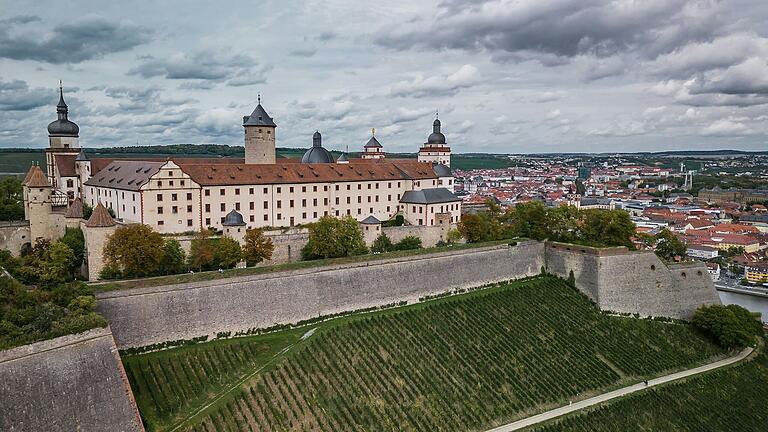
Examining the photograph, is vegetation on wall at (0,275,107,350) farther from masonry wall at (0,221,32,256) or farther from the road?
the road

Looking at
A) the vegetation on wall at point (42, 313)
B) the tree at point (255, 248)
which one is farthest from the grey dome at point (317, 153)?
the vegetation on wall at point (42, 313)

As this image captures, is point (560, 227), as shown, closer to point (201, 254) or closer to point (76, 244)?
point (201, 254)

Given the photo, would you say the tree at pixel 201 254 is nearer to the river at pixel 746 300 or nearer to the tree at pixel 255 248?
the tree at pixel 255 248

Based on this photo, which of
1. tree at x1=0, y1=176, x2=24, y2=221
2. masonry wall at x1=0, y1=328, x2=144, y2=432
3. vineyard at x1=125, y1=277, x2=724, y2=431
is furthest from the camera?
tree at x1=0, y1=176, x2=24, y2=221

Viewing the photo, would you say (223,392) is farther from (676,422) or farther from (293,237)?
(676,422)

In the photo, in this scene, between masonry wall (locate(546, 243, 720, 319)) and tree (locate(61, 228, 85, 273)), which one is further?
masonry wall (locate(546, 243, 720, 319))

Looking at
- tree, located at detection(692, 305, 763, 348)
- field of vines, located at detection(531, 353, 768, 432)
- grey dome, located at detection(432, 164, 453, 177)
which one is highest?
grey dome, located at detection(432, 164, 453, 177)

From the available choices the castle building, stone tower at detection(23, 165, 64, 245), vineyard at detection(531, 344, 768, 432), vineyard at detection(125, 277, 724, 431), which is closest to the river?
vineyard at detection(125, 277, 724, 431)
